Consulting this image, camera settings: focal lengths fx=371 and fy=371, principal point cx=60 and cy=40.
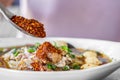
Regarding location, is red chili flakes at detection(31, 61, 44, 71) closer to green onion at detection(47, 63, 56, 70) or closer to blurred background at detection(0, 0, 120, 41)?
green onion at detection(47, 63, 56, 70)

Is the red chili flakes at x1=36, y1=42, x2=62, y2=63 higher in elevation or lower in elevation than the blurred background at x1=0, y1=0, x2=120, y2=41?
lower

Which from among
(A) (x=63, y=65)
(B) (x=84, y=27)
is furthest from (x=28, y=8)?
(A) (x=63, y=65)

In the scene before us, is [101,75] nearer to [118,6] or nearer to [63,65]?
[63,65]

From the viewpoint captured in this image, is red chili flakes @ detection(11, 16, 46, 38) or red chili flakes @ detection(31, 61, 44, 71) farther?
red chili flakes @ detection(11, 16, 46, 38)

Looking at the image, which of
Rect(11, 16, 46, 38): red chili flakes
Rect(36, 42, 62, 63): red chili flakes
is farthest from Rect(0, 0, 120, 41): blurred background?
Rect(36, 42, 62, 63): red chili flakes

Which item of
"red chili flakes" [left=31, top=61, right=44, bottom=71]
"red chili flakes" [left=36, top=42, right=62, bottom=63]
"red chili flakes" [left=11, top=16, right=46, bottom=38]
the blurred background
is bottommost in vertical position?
"red chili flakes" [left=31, top=61, right=44, bottom=71]

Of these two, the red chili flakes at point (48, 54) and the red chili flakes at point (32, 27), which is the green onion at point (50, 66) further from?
the red chili flakes at point (32, 27)
